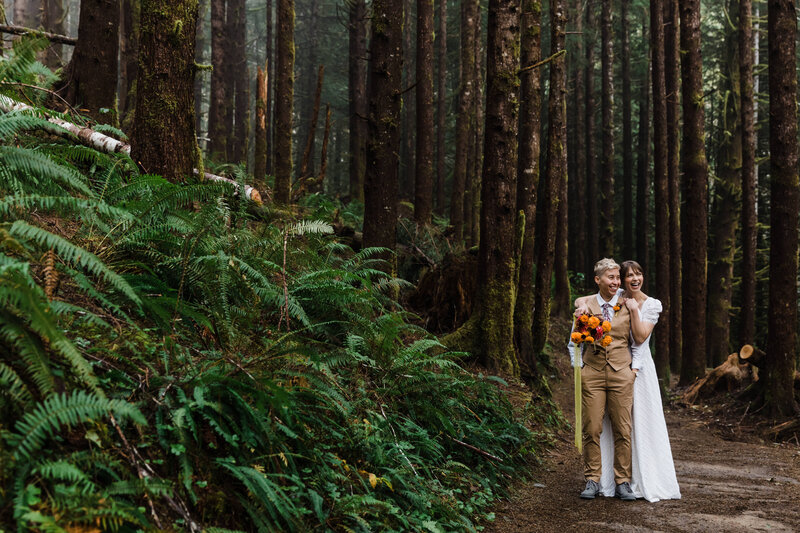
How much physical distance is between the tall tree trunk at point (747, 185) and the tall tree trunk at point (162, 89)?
630 inches

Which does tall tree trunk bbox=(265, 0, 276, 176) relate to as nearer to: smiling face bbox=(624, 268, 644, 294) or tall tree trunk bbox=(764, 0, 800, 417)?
tall tree trunk bbox=(764, 0, 800, 417)

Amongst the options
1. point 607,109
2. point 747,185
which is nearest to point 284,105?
point 747,185

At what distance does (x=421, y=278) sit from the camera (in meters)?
12.1

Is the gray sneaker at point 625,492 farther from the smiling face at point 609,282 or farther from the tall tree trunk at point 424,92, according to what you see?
the tall tree trunk at point 424,92

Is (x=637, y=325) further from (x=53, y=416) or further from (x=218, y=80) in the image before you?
(x=218, y=80)

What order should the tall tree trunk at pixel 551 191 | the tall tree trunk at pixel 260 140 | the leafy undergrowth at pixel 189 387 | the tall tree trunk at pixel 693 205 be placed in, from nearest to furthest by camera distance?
1. the leafy undergrowth at pixel 189 387
2. the tall tree trunk at pixel 551 191
3. the tall tree trunk at pixel 693 205
4. the tall tree trunk at pixel 260 140

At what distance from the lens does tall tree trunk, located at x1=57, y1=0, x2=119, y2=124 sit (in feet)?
30.2

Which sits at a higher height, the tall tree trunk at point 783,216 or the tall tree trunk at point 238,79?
the tall tree trunk at point 238,79

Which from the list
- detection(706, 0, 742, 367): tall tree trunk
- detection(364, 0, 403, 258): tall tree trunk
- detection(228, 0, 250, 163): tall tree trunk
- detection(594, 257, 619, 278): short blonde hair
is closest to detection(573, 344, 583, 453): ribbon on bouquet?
detection(594, 257, 619, 278): short blonde hair

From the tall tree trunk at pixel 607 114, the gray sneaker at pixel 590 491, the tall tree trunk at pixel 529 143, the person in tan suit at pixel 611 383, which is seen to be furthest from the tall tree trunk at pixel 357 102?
the gray sneaker at pixel 590 491

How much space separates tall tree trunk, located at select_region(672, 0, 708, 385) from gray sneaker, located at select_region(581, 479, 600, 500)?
9.71 meters

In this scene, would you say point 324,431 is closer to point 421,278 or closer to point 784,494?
point 784,494

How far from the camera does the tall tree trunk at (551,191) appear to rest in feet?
42.5

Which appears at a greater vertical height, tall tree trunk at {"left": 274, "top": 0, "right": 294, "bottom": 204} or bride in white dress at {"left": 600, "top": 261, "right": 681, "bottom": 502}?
tall tree trunk at {"left": 274, "top": 0, "right": 294, "bottom": 204}
